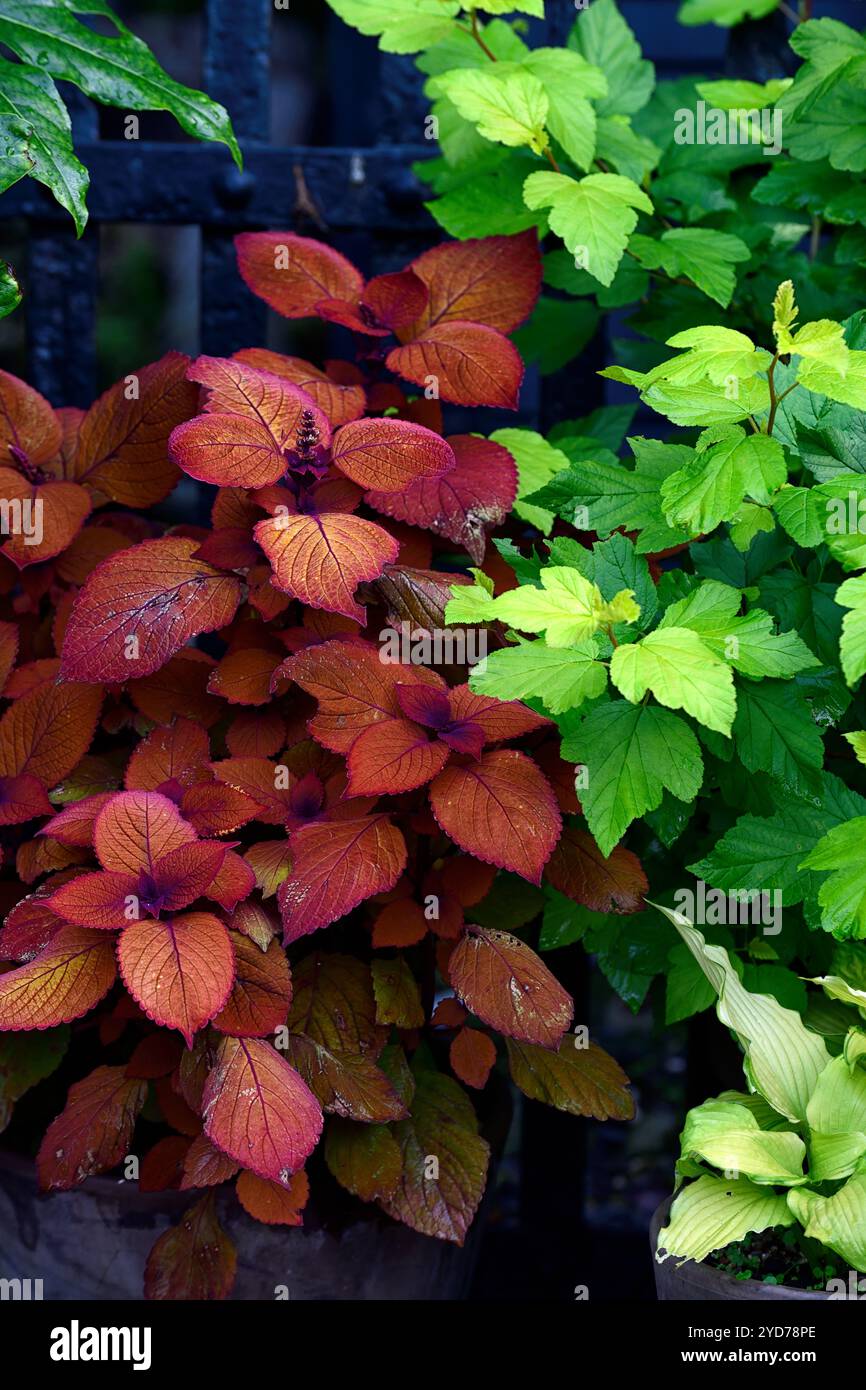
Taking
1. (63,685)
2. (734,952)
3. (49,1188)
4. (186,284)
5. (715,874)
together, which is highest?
(186,284)

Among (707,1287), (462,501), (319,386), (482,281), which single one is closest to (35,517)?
(319,386)

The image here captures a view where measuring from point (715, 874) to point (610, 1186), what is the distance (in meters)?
1.49

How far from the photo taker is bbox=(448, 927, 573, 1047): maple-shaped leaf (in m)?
1.25

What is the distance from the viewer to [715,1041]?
1.89 meters

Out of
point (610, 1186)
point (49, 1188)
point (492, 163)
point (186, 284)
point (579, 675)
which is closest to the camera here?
point (579, 675)

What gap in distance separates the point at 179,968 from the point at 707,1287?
59 centimetres

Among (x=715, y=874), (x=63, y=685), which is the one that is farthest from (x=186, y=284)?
(x=715, y=874)

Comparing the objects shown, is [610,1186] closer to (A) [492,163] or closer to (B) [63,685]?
(B) [63,685]

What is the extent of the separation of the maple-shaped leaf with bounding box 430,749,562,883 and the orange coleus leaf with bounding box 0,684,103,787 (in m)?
0.40

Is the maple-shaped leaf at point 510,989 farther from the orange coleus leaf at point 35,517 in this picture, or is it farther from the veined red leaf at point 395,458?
the orange coleus leaf at point 35,517

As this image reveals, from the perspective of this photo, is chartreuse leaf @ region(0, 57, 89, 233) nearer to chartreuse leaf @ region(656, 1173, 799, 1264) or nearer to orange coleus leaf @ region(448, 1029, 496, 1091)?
orange coleus leaf @ region(448, 1029, 496, 1091)

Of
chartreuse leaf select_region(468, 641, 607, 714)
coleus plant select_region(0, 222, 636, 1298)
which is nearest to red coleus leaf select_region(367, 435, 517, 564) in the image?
Answer: coleus plant select_region(0, 222, 636, 1298)

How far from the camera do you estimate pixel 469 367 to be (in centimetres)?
148

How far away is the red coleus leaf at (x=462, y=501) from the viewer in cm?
140
